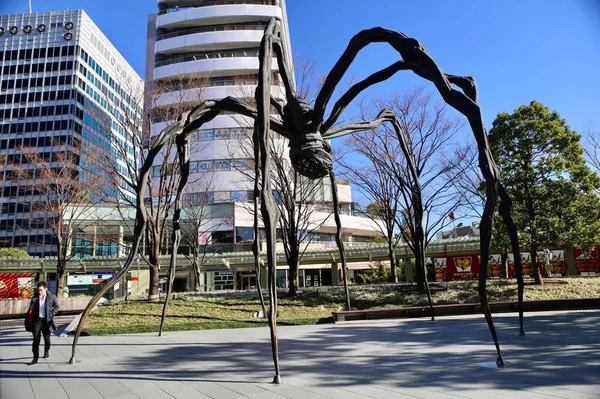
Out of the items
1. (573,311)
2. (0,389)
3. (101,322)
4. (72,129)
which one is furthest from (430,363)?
(72,129)

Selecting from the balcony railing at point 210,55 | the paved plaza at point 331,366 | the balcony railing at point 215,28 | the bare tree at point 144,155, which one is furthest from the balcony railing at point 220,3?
the paved plaza at point 331,366

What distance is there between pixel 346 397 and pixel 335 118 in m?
3.34

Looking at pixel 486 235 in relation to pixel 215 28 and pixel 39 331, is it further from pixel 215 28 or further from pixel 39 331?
pixel 215 28

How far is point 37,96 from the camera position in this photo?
61.8 m

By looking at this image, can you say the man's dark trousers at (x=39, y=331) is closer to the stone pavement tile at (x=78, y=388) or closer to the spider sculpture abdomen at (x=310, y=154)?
the stone pavement tile at (x=78, y=388)

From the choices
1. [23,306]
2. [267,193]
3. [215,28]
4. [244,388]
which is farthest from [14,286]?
[215,28]

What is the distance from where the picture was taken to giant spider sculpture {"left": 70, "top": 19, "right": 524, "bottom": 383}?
10.8ft

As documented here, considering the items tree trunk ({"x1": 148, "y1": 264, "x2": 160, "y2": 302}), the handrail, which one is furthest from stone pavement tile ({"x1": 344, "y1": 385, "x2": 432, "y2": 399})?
the handrail

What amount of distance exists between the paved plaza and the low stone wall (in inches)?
594

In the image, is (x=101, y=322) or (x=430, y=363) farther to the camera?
(x=101, y=322)

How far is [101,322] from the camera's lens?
413 inches

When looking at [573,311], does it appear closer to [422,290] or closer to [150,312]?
[422,290]

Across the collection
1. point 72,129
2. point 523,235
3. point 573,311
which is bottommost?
point 573,311

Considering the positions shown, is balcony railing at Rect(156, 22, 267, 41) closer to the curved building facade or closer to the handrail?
the curved building facade
